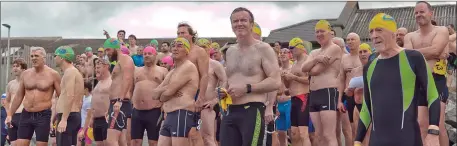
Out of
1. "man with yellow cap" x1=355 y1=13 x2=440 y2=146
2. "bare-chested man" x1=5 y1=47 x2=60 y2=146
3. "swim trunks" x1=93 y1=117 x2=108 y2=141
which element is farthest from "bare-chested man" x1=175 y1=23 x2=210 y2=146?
"man with yellow cap" x1=355 y1=13 x2=440 y2=146

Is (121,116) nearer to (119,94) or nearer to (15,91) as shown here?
(119,94)

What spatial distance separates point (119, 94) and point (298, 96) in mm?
3165

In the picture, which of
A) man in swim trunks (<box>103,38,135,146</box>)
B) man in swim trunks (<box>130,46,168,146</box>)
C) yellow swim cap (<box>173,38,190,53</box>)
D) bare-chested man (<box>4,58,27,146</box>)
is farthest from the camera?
bare-chested man (<box>4,58,27,146</box>)

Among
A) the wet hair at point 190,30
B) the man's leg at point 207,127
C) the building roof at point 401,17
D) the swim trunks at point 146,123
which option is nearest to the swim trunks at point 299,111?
the man's leg at point 207,127

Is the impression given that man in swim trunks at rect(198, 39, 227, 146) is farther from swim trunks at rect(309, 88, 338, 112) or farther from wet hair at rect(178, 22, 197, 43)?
swim trunks at rect(309, 88, 338, 112)

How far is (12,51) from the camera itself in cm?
2198

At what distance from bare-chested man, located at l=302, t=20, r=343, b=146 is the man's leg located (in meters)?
1.67

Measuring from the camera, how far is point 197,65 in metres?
8.60

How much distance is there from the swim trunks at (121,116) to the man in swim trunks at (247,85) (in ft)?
11.9

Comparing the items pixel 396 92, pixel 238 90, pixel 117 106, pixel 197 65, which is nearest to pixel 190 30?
pixel 197 65

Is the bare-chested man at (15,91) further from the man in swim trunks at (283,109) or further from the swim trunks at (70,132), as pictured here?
the man in swim trunks at (283,109)

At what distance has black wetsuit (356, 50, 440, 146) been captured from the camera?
16.5ft

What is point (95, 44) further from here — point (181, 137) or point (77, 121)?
point (181, 137)

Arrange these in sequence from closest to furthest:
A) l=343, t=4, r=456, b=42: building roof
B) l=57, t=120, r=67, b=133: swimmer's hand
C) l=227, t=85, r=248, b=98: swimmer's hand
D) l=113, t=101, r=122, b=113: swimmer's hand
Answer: l=227, t=85, r=248, b=98: swimmer's hand → l=57, t=120, r=67, b=133: swimmer's hand → l=113, t=101, r=122, b=113: swimmer's hand → l=343, t=4, r=456, b=42: building roof
